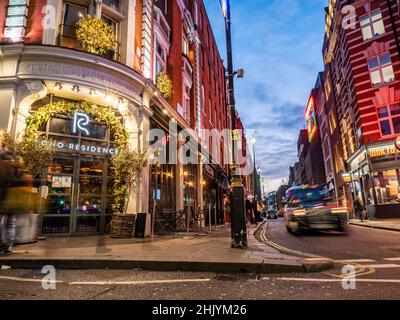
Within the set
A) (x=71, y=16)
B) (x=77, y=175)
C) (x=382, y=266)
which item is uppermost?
(x=71, y=16)

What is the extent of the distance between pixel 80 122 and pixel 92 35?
3264 millimetres

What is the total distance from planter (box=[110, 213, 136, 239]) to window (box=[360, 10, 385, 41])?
25479 mm

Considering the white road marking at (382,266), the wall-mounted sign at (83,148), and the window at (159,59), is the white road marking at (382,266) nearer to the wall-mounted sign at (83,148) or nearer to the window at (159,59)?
the wall-mounted sign at (83,148)

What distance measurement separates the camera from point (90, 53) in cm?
984

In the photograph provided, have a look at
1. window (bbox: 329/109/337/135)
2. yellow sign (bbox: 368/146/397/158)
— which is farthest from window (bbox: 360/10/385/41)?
window (bbox: 329/109/337/135)

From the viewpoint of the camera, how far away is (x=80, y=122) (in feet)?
35.2

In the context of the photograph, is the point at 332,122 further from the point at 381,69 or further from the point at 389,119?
the point at 389,119

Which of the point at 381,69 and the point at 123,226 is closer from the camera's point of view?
the point at 123,226

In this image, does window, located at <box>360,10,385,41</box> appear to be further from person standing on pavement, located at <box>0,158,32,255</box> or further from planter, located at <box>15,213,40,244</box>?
person standing on pavement, located at <box>0,158,32,255</box>

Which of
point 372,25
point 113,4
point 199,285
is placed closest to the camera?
point 199,285

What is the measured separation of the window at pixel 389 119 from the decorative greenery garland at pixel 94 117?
21028 millimetres

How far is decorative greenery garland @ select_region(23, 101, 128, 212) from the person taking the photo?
9.48 m

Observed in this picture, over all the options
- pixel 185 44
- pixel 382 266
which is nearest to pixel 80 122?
pixel 382 266

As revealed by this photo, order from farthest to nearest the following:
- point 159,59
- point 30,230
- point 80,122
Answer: point 159,59
point 80,122
point 30,230
